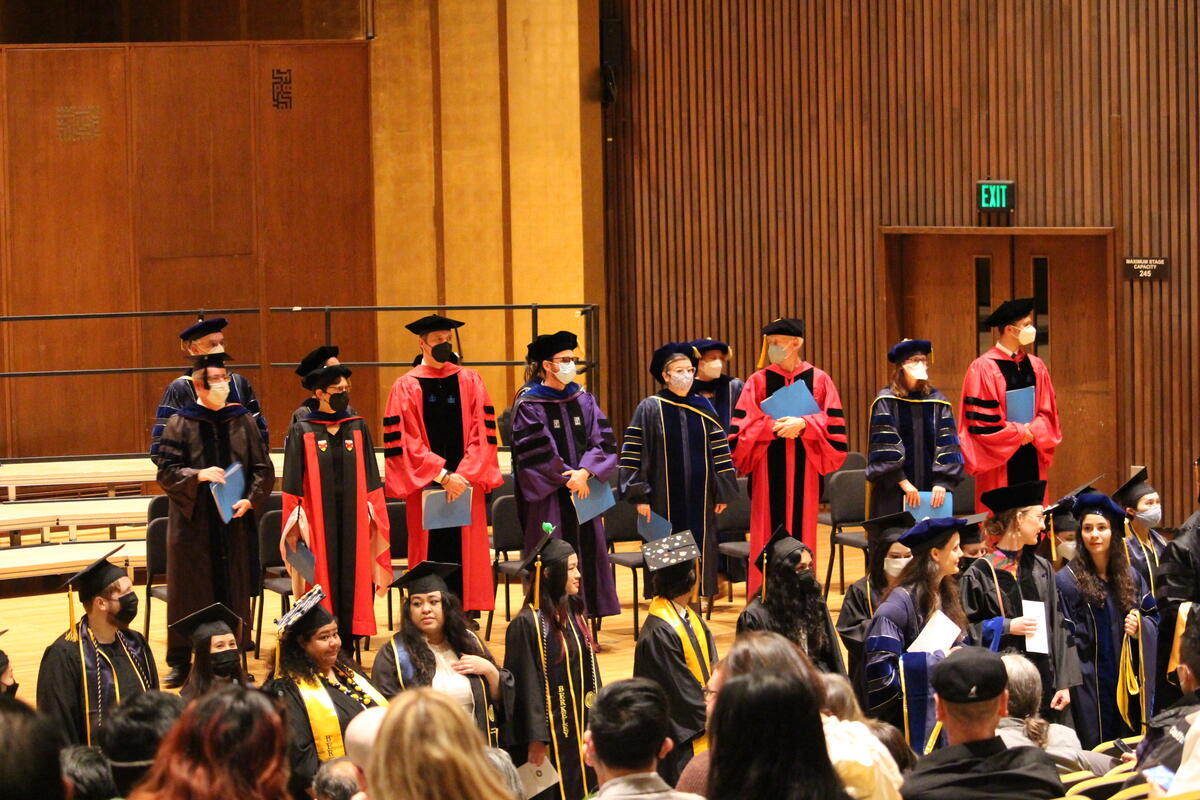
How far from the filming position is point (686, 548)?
5.52 m

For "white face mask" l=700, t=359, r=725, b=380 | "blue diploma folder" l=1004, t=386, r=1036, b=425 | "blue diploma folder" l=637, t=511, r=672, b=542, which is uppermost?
"white face mask" l=700, t=359, r=725, b=380

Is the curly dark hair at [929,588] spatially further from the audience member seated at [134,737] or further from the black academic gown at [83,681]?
the audience member seated at [134,737]

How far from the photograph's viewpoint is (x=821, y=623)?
18.2 ft

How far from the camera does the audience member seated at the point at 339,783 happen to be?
3879mm

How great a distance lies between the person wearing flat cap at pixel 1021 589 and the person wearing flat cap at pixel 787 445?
2.45m

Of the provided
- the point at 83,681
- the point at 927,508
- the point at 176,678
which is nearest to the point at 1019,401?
the point at 927,508

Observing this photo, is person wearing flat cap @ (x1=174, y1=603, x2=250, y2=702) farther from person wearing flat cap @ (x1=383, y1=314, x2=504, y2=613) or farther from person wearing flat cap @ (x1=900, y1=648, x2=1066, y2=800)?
person wearing flat cap @ (x1=383, y1=314, x2=504, y2=613)

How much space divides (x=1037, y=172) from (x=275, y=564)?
606 centimetres

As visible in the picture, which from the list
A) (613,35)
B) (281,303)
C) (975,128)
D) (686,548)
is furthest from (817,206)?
(686,548)

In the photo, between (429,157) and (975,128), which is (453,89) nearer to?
(429,157)

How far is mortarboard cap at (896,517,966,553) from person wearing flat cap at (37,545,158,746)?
273cm

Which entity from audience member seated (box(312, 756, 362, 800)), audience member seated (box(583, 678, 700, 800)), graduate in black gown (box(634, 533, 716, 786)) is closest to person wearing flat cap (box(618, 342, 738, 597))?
graduate in black gown (box(634, 533, 716, 786))

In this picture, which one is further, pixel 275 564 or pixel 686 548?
pixel 275 564

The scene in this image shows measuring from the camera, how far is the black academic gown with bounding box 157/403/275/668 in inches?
289
